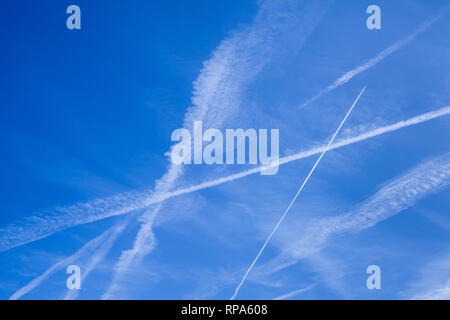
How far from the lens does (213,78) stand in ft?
9.47

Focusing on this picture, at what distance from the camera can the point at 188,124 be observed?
286cm

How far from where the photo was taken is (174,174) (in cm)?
284

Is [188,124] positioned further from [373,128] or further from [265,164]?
[373,128]

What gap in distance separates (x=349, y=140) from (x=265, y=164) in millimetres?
560

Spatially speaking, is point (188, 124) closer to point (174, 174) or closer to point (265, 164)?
point (174, 174)
